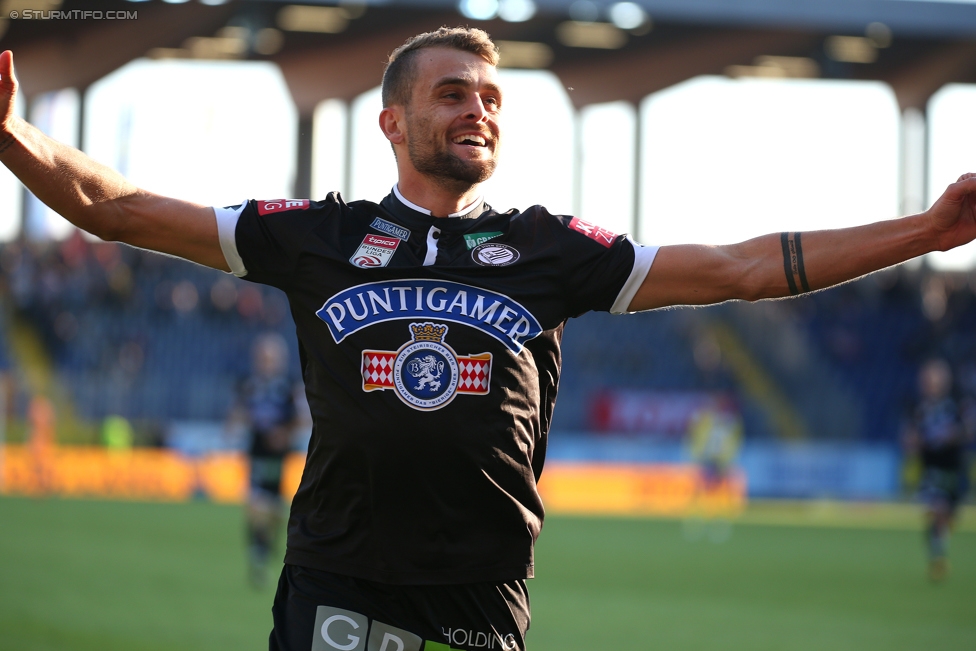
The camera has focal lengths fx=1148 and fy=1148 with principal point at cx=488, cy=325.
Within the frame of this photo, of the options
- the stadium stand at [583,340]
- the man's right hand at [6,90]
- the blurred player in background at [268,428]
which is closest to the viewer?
the man's right hand at [6,90]

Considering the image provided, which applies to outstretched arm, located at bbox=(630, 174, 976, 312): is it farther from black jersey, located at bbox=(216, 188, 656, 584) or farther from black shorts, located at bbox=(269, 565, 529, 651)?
black shorts, located at bbox=(269, 565, 529, 651)

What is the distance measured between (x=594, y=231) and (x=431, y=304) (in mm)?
567

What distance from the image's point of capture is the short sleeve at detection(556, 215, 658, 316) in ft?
10.8

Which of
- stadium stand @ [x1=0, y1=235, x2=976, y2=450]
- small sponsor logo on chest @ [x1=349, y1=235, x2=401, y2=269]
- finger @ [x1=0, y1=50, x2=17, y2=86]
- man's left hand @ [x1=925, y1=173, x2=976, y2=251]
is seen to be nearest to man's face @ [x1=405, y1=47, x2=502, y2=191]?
small sponsor logo on chest @ [x1=349, y1=235, x2=401, y2=269]

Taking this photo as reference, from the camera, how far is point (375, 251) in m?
3.26

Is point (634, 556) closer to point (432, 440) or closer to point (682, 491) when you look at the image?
point (682, 491)

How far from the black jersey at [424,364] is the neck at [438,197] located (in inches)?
2.3

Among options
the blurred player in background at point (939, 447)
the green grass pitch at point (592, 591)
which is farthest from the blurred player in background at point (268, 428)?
the blurred player in background at point (939, 447)

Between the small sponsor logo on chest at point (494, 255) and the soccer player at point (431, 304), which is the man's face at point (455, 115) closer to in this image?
the soccer player at point (431, 304)

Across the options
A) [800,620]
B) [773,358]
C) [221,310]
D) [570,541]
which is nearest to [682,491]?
[773,358]

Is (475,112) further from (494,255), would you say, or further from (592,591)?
(592,591)

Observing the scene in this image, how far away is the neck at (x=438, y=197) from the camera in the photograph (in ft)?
11.3

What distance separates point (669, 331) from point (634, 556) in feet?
56.1

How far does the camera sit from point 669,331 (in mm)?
32125
